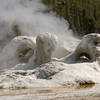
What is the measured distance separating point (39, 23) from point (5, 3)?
6.23ft

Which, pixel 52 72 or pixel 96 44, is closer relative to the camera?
pixel 52 72

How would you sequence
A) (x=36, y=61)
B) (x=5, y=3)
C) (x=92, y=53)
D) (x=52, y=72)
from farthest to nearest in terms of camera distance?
(x=5, y=3)
(x=36, y=61)
(x=92, y=53)
(x=52, y=72)

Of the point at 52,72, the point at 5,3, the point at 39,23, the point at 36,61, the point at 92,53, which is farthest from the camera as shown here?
the point at 5,3

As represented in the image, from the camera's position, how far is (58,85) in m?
4.94

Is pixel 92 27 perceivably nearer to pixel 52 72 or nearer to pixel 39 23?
pixel 39 23

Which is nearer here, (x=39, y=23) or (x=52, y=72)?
(x=52, y=72)

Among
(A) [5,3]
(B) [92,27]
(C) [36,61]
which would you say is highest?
(A) [5,3]

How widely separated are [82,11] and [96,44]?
65.6 ft

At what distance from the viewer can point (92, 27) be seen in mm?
26266

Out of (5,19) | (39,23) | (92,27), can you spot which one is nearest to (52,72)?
(39,23)

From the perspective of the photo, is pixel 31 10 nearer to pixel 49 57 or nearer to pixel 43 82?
pixel 49 57

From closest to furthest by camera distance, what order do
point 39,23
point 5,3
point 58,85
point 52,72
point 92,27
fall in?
point 58,85, point 52,72, point 39,23, point 5,3, point 92,27

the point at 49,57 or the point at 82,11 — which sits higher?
the point at 49,57

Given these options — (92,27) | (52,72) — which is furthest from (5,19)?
(92,27)
